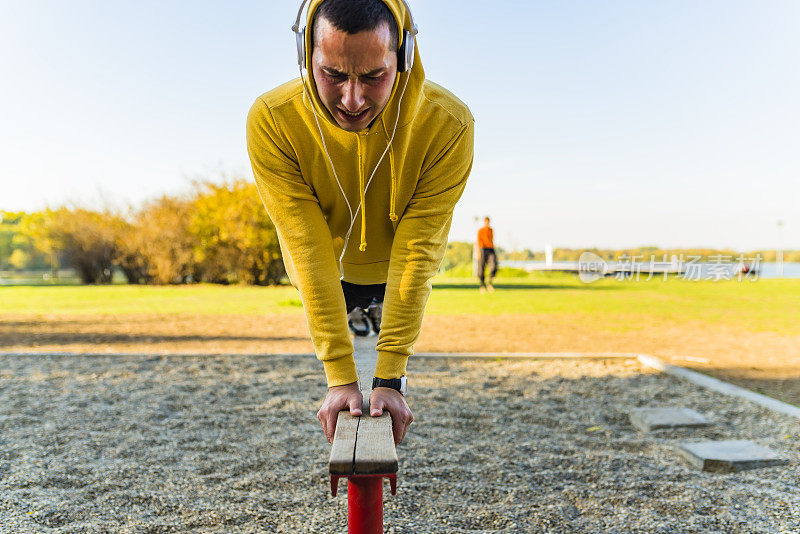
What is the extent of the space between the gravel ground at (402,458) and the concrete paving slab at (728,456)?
6 centimetres

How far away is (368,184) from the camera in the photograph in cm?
185

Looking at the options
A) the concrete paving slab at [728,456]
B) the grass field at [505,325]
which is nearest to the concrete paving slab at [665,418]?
the concrete paving slab at [728,456]

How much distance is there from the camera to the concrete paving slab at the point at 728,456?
121 inches

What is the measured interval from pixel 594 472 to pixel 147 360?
449 centimetres

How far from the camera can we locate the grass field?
655 cm

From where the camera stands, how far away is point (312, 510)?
257 cm

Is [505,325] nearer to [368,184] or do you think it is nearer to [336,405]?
[368,184]

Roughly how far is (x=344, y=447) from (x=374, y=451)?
0.25ft

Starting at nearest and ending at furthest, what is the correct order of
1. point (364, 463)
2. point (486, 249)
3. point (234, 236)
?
point (364, 463), point (486, 249), point (234, 236)

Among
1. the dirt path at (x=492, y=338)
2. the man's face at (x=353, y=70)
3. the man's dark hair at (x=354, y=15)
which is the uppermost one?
the man's dark hair at (x=354, y=15)

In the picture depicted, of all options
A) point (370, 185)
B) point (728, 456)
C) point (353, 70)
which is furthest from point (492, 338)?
point (353, 70)

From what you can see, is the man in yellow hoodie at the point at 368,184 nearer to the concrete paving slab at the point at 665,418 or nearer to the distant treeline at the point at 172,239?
the concrete paving slab at the point at 665,418

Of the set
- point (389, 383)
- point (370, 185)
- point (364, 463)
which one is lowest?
point (364, 463)

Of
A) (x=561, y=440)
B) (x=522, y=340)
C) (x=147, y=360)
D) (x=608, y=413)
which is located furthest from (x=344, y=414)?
(x=522, y=340)
